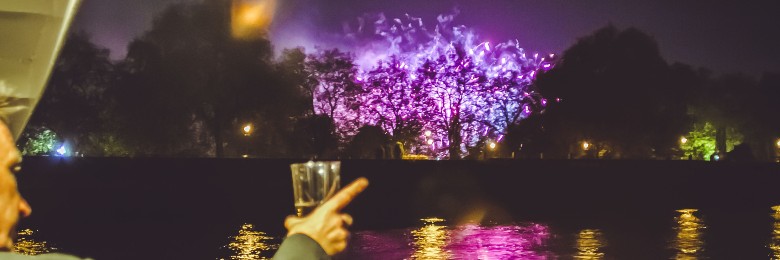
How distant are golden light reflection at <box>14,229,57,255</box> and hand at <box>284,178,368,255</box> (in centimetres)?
976

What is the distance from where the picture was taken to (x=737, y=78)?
81.0m

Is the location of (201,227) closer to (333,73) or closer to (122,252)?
(122,252)

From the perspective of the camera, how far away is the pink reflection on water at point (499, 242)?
10.8 m

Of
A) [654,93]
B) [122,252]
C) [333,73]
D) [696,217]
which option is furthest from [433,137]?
[122,252]

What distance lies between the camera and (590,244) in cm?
1188

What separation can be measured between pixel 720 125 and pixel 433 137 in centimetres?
2944

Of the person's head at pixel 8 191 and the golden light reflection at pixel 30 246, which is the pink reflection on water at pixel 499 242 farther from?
the person's head at pixel 8 191

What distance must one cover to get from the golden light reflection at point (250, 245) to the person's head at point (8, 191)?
9.14m

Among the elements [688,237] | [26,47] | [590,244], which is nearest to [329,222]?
[26,47]

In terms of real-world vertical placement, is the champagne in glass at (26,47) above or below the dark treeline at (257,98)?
below

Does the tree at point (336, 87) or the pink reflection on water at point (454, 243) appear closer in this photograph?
the pink reflection on water at point (454, 243)

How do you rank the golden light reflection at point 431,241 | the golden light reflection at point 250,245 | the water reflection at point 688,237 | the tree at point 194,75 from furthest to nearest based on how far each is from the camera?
the tree at point 194,75 → the water reflection at point 688,237 → the golden light reflection at point 250,245 → the golden light reflection at point 431,241

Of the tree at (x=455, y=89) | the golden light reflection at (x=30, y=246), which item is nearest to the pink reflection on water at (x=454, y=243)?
the golden light reflection at (x=30, y=246)

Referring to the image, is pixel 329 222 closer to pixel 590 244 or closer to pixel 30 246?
pixel 590 244
